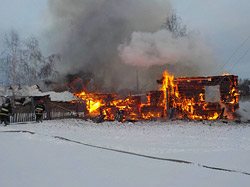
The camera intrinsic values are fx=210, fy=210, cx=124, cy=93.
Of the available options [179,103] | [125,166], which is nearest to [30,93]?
[179,103]

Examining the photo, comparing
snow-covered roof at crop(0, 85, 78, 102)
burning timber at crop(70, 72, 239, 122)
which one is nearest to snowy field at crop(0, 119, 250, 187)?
burning timber at crop(70, 72, 239, 122)

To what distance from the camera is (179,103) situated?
1606cm

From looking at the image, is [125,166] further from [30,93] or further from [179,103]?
[30,93]

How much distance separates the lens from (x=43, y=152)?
18.0ft

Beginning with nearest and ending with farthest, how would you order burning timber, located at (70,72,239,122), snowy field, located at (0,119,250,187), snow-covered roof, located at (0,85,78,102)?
snowy field, located at (0,119,250,187) < burning timber, located at (70,72,239,122) < snow-covered roof, located at (0,85,78,102)

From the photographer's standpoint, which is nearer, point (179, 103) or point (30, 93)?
point (179, 103)

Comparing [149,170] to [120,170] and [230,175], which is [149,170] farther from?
[230,175]

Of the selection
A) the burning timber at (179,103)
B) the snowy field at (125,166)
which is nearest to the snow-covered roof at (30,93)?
the burning timber at (179,103)

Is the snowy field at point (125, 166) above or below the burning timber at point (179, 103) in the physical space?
below

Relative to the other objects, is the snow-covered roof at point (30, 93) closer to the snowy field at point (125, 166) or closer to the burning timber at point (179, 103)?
the burning timber at point (179, 103)

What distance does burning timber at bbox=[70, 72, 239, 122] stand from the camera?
15453mm

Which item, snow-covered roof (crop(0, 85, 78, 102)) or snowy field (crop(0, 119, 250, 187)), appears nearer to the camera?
snowy field (crop(0, 119, 250, 187))

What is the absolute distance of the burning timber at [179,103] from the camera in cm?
1545

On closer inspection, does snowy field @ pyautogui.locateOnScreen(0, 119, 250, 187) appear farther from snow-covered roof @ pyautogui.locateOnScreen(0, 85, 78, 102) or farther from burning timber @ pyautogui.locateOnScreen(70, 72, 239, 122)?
snow-covered roof @ pyautogui.locateOnScreen(0, 85, 78, 102)
